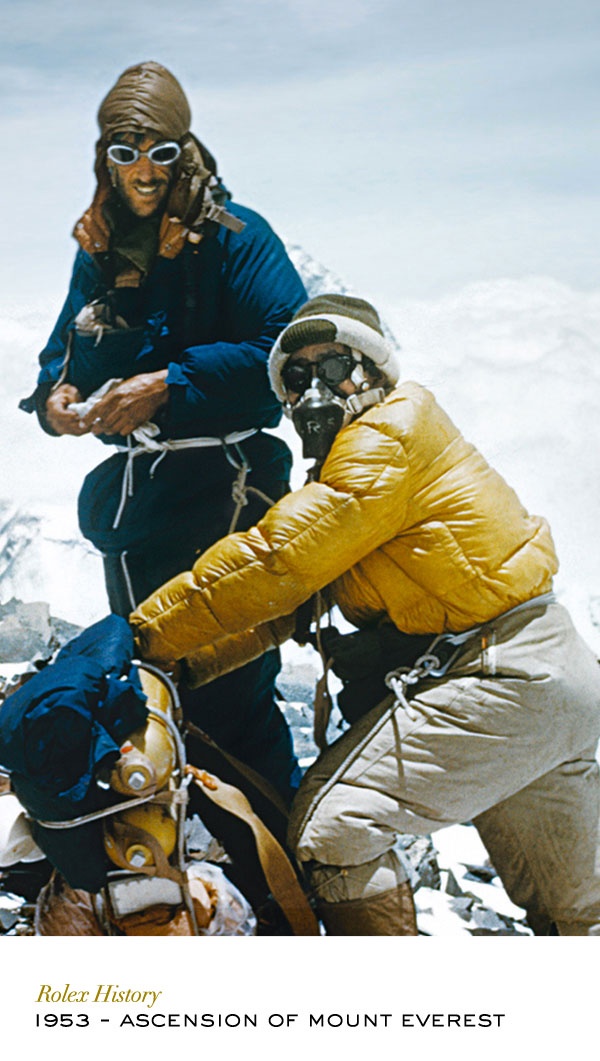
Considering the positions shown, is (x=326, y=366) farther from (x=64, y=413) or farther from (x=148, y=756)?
(x=148, y=756)

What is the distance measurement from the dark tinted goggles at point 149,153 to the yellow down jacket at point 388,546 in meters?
0.67

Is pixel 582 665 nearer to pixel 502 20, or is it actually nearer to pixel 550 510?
pixel 550 510

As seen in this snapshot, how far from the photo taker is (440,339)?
2797mm

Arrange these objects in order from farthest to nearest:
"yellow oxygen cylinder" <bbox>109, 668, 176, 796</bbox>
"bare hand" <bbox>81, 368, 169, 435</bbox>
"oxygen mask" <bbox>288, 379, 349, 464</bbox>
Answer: "bare hand" <bbox>81, 368, 169, 435</bbox>
"oxygen mask" <bbox>288, 379, 349, 464</bbox>
"yellow oxygen cylinder" <bbox>109, 668, 176, 796</bbox>

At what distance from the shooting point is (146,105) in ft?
8.77

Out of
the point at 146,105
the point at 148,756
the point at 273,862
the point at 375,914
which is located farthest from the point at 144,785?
the point at 146,105

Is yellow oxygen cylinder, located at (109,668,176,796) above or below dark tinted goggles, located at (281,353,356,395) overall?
below

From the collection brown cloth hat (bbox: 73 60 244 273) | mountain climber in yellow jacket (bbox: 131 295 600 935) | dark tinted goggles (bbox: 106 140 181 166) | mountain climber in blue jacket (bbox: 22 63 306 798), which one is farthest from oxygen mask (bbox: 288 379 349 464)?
dark tinted goggles (bbox: 106 140 181 166)

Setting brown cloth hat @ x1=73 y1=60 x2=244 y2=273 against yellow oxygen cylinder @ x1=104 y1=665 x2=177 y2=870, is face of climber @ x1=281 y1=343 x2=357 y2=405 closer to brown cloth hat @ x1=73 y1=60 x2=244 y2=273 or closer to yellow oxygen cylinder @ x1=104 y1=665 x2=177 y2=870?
brown cloth hat @ x1=73 y1=60 x2=244 y2=273

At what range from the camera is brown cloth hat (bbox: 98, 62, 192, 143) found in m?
2.65

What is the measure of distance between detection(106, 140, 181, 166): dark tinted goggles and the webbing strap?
49.0 inches

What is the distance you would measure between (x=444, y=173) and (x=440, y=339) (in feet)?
1.31
